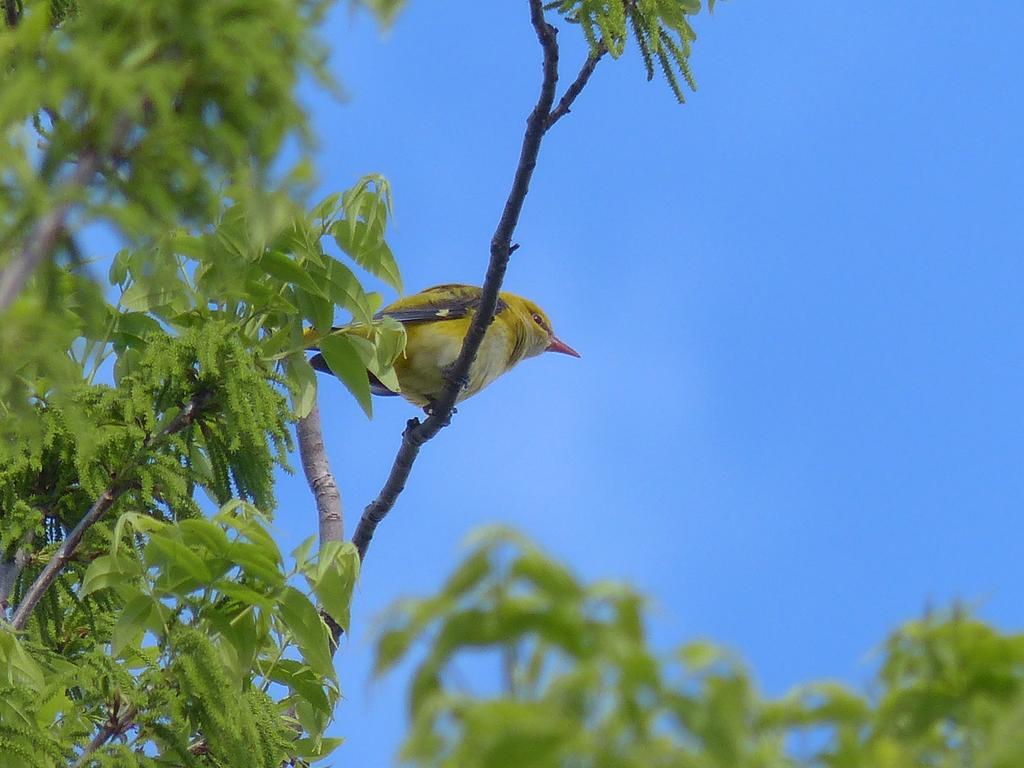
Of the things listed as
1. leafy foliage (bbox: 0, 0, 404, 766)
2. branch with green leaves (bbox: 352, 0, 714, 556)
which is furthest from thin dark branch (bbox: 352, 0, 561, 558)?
leafy foliage (bbox: 0, 0, 404, 766)

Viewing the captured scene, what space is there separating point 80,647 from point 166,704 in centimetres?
132

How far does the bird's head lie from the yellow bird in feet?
1.24

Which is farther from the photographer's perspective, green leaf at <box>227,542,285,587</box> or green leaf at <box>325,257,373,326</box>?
green leaf at <box>325,257,373,326</box>

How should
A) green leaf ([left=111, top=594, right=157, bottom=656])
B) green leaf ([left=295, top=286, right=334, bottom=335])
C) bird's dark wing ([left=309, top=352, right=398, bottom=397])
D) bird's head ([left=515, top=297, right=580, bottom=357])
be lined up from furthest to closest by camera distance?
bird's head ([left=515, top=297, right=580, bottom=357])
bird's dark wing ([left=309, top=352, right=398, bottom=397])
green leaf ([left=295, top=286, right=334, bottom=335])
green leaf ([left=111, top=594, right=157, bottom=656])

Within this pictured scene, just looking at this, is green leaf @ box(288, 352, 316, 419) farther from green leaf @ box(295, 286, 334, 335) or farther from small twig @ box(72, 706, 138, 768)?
small twig @ box(72, 706, 138, 768)

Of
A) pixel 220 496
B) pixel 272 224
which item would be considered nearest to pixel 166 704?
pixel 220 496

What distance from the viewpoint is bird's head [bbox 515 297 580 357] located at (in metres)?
10.1

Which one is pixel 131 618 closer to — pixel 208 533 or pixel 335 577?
pixel 208 533

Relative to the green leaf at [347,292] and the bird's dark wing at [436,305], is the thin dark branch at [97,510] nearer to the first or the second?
the green leaf at [347,292]

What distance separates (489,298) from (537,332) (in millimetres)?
4556

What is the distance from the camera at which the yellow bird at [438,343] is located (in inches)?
340

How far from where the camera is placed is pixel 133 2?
2010mm

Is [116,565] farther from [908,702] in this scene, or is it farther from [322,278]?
[908,702]

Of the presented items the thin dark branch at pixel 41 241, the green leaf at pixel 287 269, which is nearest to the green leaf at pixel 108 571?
the green leaf at pixel 287 269
